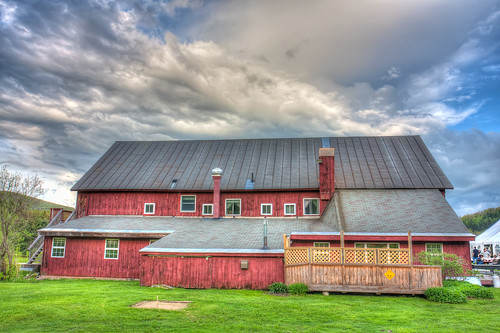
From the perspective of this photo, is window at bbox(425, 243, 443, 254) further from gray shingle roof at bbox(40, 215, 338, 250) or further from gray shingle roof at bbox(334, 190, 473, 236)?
gray shingle roof at bbox(40, 215, 338, 250)

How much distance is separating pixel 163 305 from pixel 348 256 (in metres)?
8.43

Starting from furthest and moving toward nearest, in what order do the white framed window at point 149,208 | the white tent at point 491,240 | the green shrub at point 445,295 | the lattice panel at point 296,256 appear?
the white tent at point 491,240 < the white framed window at point 149,208 < the lattice panel at point 296,256 < the green shrub at point 445,295

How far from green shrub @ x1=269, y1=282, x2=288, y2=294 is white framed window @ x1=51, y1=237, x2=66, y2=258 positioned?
14.4m

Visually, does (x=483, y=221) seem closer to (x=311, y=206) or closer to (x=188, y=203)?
(x=311, y=206)

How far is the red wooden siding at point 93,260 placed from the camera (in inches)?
921

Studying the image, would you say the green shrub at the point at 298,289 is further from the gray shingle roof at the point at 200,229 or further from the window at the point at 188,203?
the window at the point at 188,203

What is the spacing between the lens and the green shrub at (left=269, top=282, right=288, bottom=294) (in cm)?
1688

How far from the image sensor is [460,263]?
18891 millimetres

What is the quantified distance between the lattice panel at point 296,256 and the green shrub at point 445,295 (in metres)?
5.08

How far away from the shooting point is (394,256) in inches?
653

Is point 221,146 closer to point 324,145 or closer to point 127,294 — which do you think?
point 324,145

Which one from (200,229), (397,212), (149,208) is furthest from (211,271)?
(397,212)

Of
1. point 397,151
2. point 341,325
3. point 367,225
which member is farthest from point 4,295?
point 397,151

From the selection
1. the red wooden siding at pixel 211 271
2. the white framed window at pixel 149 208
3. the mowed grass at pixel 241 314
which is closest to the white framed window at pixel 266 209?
the white framed window at pixel 149 208
